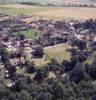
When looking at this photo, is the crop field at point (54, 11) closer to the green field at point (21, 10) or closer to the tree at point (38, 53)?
the green field at point (21, 10)

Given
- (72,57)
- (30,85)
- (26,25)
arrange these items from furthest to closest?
(26,25) → (72,57) → (30,85)

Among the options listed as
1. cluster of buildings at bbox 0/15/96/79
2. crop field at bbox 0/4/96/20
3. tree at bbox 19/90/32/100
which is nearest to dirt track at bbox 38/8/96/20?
crop field at bbox 0/4/96/20

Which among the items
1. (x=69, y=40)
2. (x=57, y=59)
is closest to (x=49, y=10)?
(x=69, y=40)

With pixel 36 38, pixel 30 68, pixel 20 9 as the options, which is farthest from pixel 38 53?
pixel 20 9

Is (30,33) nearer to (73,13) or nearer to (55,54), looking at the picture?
(55,54)

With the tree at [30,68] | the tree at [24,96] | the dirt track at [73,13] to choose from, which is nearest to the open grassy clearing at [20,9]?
the dirt track at [73,13]

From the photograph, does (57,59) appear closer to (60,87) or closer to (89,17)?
(60,87)

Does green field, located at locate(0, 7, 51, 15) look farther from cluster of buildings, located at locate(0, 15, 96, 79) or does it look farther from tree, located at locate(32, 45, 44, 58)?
tree, located at locate(32, 45, 44, 58)
